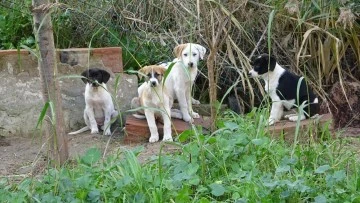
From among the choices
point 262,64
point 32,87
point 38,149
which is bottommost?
point 38,149

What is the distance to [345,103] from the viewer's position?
27.7 ft

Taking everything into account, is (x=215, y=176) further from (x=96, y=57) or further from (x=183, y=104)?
(x=96, y=57)

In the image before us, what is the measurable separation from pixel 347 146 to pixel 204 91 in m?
2.97

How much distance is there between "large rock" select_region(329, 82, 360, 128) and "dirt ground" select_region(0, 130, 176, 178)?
8.33 ft

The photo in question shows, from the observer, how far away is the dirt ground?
6096mm

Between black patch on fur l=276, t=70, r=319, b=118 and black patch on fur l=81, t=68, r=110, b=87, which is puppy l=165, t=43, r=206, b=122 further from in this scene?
black patch on fur l=276, t=70, r=319, b=118

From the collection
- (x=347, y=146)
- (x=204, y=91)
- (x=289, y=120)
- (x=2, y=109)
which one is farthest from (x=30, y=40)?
(x=347, y=146)

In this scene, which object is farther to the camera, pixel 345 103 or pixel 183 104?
pixel 345 103

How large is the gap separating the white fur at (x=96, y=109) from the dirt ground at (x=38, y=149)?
0.47 feet

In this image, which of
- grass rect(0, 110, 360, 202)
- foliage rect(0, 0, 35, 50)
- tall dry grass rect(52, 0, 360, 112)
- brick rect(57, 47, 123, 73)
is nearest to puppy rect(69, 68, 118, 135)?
brick rect(57, 47, 123, 73)

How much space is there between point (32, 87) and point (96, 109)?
2.57 ft

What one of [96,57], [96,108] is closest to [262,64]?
[96,108]

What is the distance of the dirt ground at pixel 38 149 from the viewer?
6.10 metres

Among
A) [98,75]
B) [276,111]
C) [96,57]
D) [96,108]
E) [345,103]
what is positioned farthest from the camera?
[345,103]
